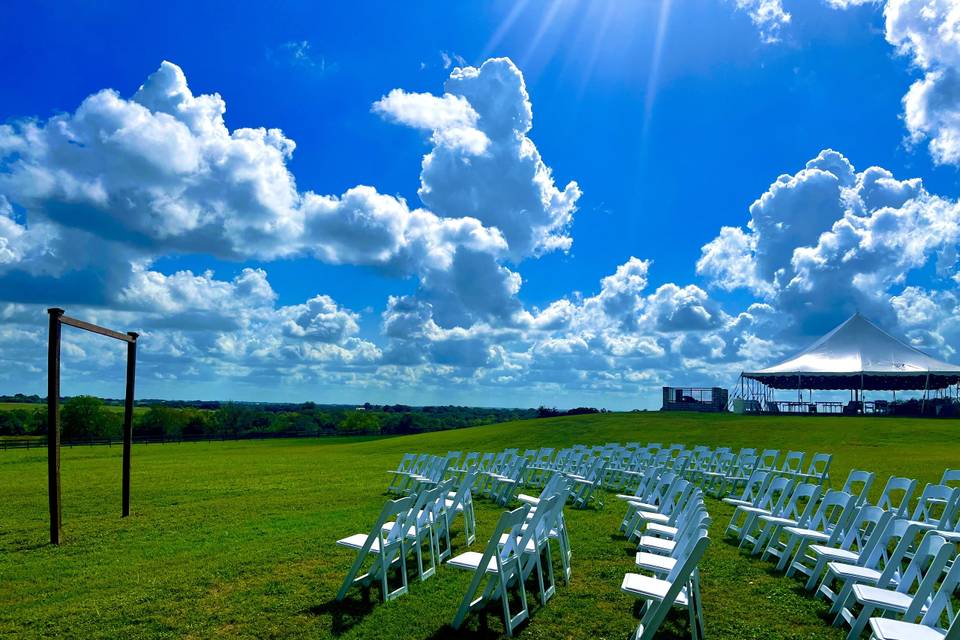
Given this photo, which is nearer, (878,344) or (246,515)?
(246,515)

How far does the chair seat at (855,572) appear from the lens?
200 inches

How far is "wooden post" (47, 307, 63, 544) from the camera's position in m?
9.50

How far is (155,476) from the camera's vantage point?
19.6 meters

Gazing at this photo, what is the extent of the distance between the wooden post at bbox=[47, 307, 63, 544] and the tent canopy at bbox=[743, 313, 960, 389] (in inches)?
1541

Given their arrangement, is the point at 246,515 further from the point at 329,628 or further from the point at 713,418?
the point at 713,418

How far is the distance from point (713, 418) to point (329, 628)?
35.2 metres

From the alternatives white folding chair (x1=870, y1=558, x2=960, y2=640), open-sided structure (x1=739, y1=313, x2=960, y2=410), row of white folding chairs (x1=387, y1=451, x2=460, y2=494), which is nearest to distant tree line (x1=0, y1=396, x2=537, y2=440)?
open-sided structure (x1=739, y1=313, x2=960, y2=410)

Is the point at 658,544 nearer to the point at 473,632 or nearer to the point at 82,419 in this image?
the point at 473,632

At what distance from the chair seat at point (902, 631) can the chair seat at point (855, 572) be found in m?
0.93

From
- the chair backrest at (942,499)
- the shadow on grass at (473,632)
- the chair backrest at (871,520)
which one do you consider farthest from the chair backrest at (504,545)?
the chair backrest at (942,499)

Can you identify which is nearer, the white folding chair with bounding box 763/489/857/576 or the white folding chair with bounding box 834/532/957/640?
the white folding chair with bounding box 834/532/957/640

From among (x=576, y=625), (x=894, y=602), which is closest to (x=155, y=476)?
(x=576, y=625)

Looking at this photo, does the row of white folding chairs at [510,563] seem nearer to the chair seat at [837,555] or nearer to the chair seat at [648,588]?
the chair seat at [648,588]

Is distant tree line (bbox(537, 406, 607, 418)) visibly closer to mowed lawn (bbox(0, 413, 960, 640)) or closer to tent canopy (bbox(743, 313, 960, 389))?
tent canopy (bbox(743, 313, 960, 389))
